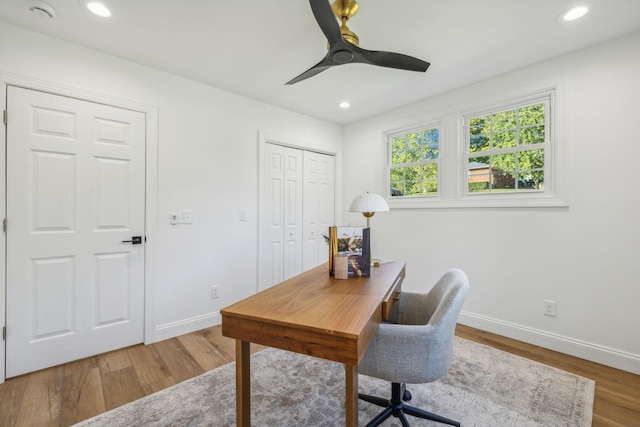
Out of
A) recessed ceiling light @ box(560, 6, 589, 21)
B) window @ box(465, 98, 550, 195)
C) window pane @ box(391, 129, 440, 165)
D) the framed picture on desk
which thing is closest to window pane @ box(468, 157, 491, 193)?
window @ box(465, 98, 550, 195)

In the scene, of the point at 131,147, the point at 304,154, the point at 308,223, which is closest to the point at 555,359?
Answer: the point at 308,223

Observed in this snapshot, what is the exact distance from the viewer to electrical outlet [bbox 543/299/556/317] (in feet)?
7.95

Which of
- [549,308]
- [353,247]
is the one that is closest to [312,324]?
[353,247]

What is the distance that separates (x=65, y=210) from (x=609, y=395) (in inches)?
158

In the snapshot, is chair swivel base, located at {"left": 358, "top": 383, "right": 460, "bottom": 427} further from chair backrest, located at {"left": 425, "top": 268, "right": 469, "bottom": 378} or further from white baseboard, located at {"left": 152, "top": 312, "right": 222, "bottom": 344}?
white baseboard, located at {"left": 152, "top": 312, "right": 222, "bottom": 344}

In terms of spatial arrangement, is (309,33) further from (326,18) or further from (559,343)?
(559,343)

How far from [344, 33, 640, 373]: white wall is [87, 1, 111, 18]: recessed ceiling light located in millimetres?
3028

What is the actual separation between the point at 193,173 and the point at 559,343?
11.8 ft

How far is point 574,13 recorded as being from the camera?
1.84 metres

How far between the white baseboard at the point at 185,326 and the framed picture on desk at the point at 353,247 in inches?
71.6

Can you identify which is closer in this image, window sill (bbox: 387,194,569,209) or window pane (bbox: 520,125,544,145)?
window sill (bbox: 387,194,569,209)

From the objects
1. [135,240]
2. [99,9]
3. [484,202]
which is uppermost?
[99,9]

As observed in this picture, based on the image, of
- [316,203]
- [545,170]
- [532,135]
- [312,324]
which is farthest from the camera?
[316,203]

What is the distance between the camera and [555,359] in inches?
89.2
